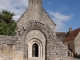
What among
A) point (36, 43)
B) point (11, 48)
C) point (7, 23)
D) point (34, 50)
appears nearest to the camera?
point (11, 48)

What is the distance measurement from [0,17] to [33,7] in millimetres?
11146

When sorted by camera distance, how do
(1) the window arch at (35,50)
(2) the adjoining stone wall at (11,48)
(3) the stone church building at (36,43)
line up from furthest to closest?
(1) the window arch at (35,50)
(3) the stone church building at (36,43)
(2) the adjoining stone wall at (11,48)

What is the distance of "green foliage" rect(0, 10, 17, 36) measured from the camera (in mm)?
17594

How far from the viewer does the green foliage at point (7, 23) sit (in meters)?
17.6

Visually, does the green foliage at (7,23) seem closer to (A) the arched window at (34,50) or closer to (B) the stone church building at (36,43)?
(B) the stone church building at (36,43)

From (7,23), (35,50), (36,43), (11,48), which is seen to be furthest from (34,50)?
(11,48)

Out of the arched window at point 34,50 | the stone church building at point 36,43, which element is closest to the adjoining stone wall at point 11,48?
the stone church building at point 36,43

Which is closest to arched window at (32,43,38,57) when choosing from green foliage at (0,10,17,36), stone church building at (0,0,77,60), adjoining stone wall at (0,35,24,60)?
stone church building at (0,0,77,60)

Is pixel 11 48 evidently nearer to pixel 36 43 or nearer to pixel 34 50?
pixel 36 43

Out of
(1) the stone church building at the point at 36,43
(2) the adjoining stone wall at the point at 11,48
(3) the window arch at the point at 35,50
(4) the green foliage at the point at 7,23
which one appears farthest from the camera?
(4) the green foliage at the point at 7,23

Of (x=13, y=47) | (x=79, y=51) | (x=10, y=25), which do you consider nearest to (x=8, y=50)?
(x=13, y=47)

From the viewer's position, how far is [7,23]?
19094mm

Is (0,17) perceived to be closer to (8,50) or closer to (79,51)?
(8,50)

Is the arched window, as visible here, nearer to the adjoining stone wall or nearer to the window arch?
the window arch
